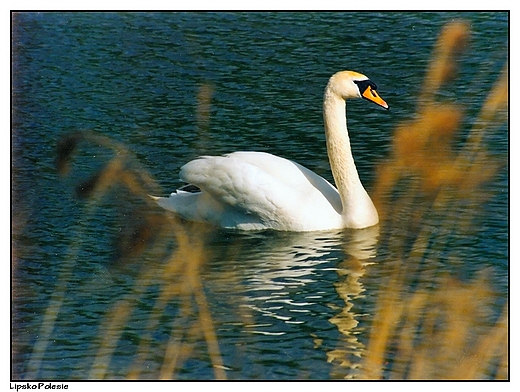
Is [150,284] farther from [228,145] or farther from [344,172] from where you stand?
[228,145]

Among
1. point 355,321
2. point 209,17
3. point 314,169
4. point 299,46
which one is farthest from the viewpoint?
point 209,17

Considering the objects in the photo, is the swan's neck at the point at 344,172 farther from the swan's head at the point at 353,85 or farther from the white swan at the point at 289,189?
the swan's head at the point at 353,85

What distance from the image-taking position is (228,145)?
13.6 m

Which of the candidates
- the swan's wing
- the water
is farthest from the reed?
the swan's wing

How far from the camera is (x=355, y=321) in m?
8.31

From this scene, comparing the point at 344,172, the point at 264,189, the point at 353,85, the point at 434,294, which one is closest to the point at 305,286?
the point at 434,294

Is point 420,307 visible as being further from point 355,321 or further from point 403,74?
point 403,74

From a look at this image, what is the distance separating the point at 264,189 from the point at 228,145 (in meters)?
→ 3.14

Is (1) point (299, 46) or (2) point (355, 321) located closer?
(2) point (355, 321)

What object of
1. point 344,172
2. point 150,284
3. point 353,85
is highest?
point 353,85

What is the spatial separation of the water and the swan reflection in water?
0.02m

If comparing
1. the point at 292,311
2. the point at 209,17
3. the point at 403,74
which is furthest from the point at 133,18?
the point at 292,311

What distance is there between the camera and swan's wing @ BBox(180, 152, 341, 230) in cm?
1063

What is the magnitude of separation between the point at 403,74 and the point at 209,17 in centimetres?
551
